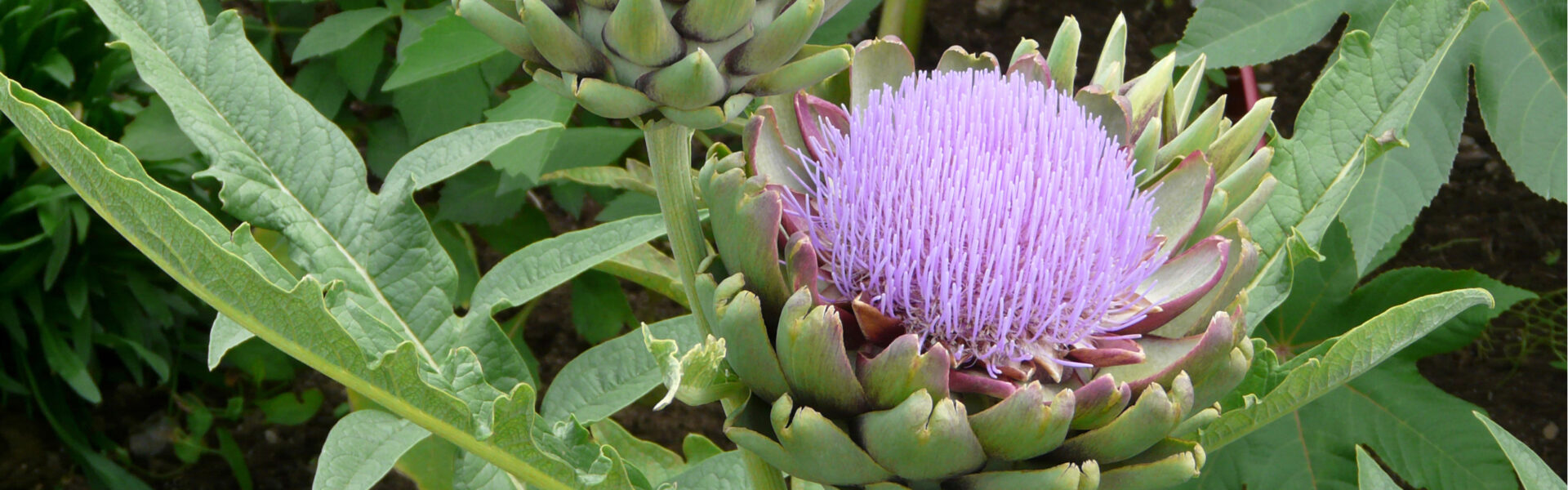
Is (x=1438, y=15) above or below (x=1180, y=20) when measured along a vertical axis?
above

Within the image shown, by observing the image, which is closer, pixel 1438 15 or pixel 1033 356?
pixel 1033 356

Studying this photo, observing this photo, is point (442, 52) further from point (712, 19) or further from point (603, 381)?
point (712, 19)

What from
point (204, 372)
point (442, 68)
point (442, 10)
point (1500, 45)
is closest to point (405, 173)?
point (442, 68)

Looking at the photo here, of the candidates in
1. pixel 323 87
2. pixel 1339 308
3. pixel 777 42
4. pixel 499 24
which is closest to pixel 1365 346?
pixel 777 42

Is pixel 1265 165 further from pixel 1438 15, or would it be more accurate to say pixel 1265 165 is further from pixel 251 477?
pixel 251 477

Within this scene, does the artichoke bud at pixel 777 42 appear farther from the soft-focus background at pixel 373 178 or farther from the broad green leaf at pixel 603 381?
the soft-focus background at pixel 373 178

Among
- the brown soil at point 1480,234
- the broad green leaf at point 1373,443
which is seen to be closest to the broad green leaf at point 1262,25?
the broad green leaf at point 1373,443

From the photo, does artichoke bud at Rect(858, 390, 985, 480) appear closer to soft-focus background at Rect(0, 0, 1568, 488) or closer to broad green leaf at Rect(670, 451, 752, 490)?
broad green leaf at Rect(670, 451, 752, 490)
